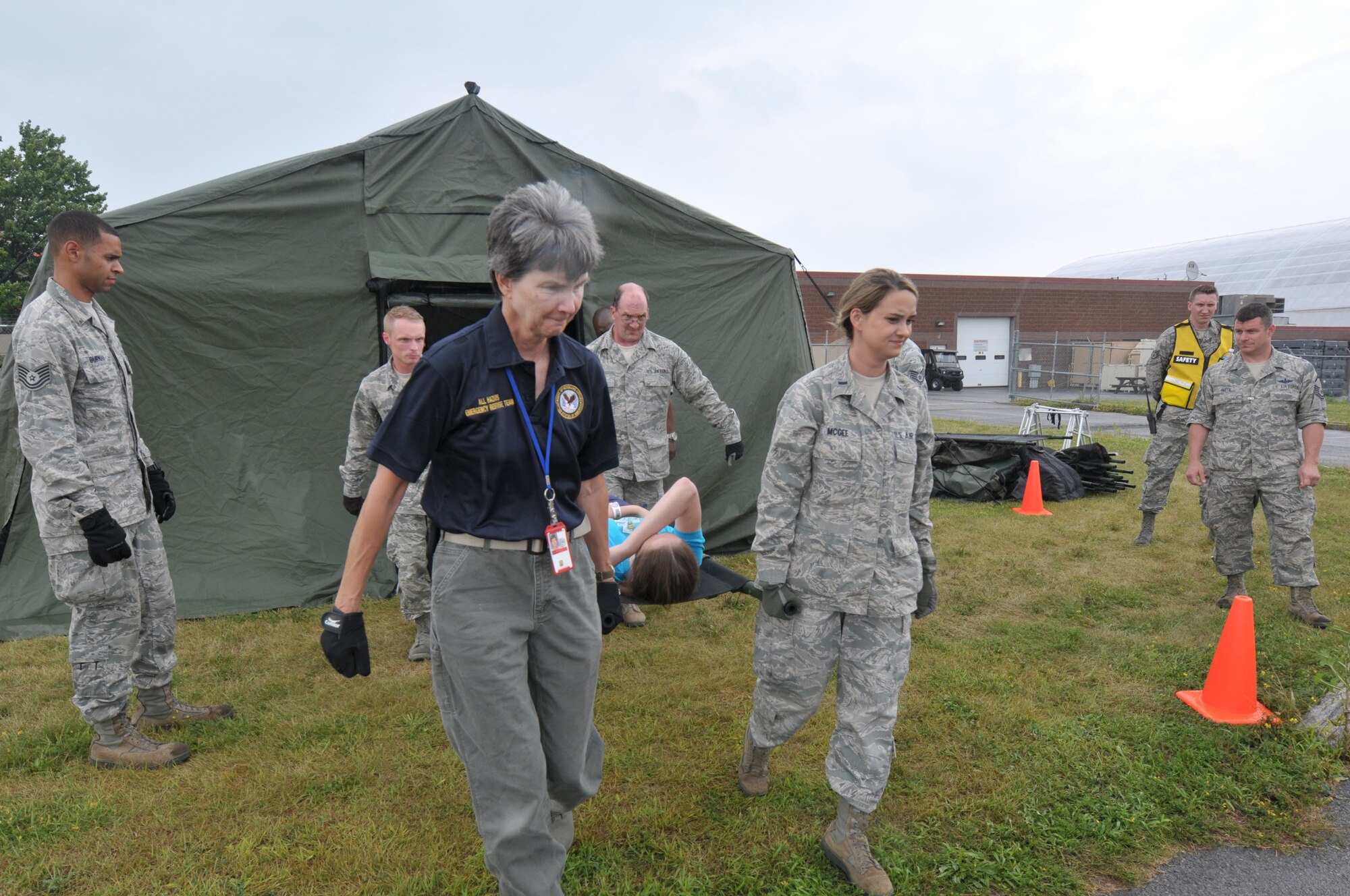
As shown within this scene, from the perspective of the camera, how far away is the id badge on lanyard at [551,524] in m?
2.09

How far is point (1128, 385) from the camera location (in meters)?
25.1

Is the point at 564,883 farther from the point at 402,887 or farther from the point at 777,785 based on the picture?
the point at 777,785

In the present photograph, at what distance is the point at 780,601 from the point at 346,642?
4.56 ft

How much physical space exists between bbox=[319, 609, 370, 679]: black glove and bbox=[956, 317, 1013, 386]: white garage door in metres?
30.5

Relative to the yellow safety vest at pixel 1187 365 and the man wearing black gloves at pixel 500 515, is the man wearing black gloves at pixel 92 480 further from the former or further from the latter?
the yellow safety vest at pixel 1187 365

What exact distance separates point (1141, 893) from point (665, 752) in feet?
5.86

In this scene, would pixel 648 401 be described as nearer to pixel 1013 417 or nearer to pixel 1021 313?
pixel 1013 417

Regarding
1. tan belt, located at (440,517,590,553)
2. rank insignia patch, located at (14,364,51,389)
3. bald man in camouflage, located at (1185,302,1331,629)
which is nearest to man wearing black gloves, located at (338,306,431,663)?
rank insignia patch, located at (14,364,51,389)

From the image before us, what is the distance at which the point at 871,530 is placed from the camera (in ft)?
8.89

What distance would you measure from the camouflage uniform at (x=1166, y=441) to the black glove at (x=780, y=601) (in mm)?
5179

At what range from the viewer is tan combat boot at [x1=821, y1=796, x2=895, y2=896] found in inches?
101

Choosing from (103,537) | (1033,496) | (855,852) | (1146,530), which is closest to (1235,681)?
(855,852)

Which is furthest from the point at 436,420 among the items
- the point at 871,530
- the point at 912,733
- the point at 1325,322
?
the point at 1325,322

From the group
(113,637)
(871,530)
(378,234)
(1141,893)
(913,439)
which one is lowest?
(1141,893)
